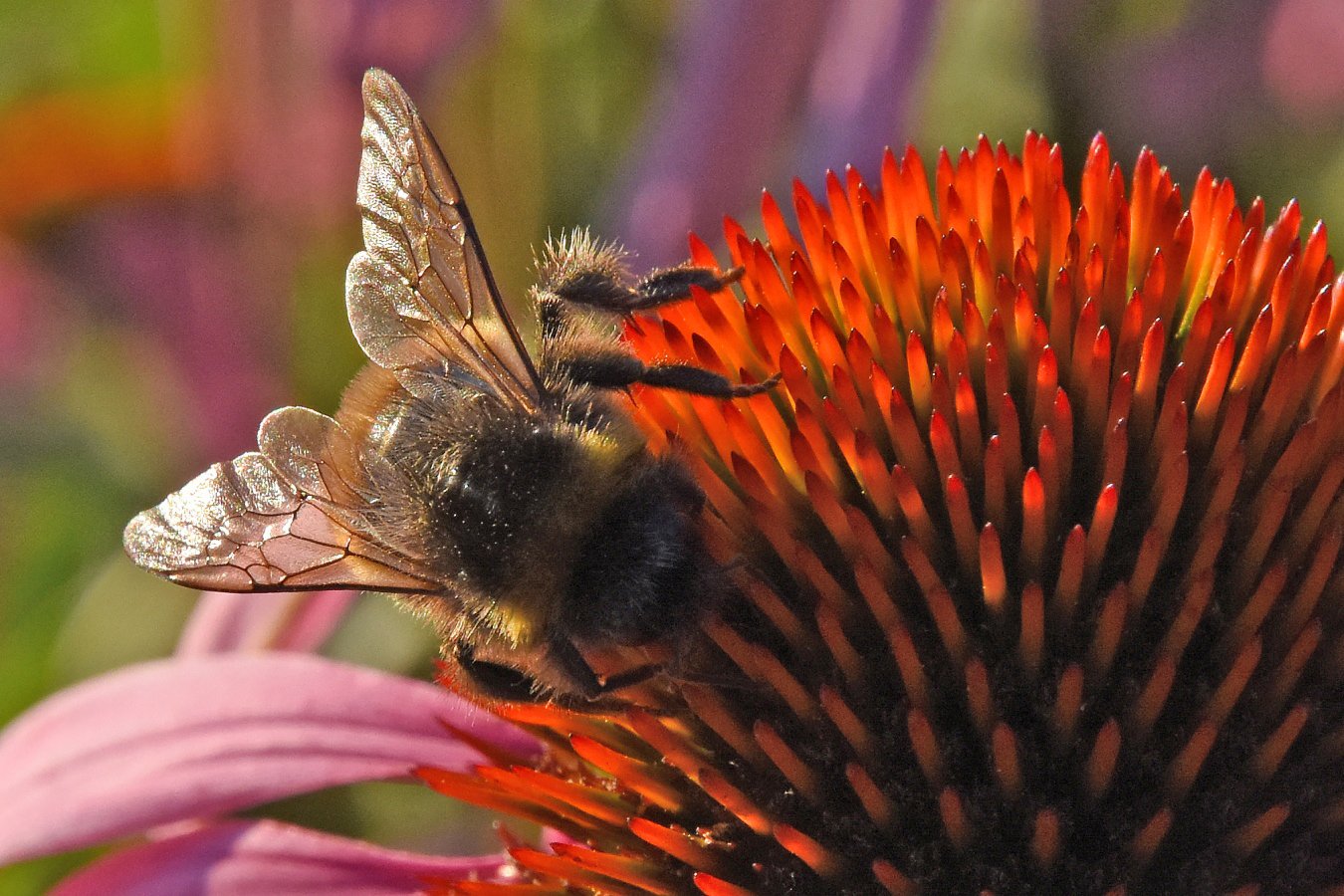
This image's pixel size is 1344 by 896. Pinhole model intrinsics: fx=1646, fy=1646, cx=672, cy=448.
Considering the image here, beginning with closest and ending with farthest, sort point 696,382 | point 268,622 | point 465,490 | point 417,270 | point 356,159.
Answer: point 465,490 < point 696,382 < point 417,270 < point 268,622 < point 356,159

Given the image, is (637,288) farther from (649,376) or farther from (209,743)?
(209,743)

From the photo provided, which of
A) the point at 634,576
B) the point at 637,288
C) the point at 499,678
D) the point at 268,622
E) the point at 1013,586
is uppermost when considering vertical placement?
the point at 637,288

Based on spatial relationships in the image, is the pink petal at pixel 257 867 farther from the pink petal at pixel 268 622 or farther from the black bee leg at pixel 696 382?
the black bee leg at pixel 696 382

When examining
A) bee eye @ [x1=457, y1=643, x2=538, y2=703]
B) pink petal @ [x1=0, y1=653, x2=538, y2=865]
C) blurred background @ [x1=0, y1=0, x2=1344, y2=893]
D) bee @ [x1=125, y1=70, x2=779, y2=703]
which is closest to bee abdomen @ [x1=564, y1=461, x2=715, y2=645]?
bee @ [x1=125, y1=70, x2=779, y2=703]

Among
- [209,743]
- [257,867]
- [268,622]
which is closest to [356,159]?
[268,622]

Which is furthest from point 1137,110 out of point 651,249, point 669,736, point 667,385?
point 669,736

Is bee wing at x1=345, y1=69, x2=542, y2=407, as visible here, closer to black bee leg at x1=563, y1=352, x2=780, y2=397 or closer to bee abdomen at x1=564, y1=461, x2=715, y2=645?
black bee leg at x1=563, y1=352, x2=780, y2=397
